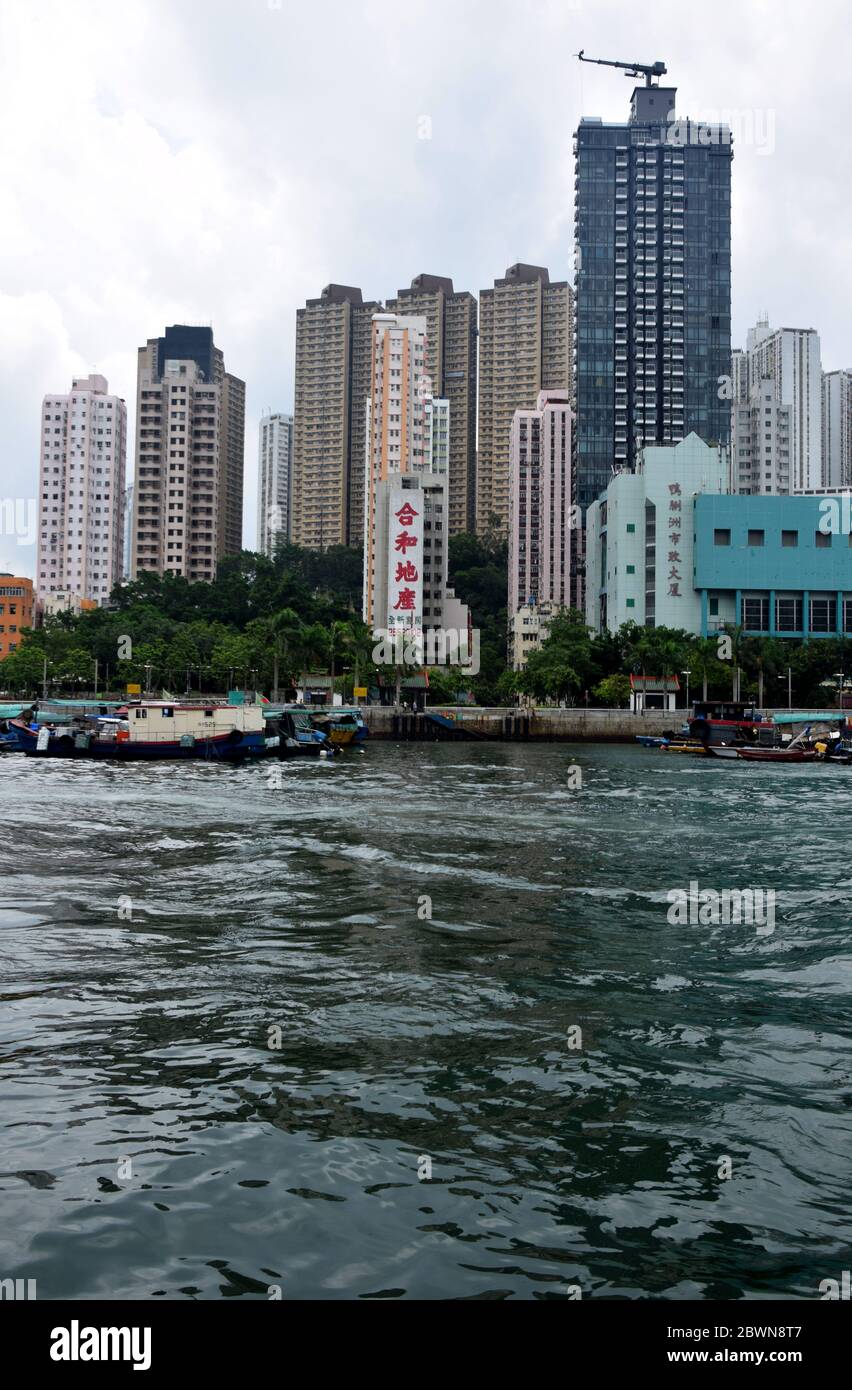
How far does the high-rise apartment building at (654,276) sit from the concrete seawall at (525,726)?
204 ft

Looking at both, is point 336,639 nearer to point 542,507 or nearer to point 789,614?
point 789,614

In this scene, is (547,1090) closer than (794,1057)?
Yes

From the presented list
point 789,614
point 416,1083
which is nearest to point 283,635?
point 789,614

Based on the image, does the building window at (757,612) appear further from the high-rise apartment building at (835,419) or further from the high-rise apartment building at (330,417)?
the high-rise apartment building at (835,419)

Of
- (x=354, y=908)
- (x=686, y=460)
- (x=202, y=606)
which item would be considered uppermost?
(x=686, y=460)

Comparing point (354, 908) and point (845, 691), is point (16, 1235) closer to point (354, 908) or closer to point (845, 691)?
point (354, 908)

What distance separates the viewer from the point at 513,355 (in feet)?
583

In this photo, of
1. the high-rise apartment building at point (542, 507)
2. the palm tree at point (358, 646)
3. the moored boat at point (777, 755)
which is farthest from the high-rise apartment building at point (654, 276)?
the moored boat at point (777, 755)

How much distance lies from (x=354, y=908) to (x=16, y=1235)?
9.87 metres

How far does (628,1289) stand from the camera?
5.70 meters

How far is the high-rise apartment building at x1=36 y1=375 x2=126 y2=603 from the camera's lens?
16000cm

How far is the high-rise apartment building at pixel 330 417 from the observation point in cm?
17688
